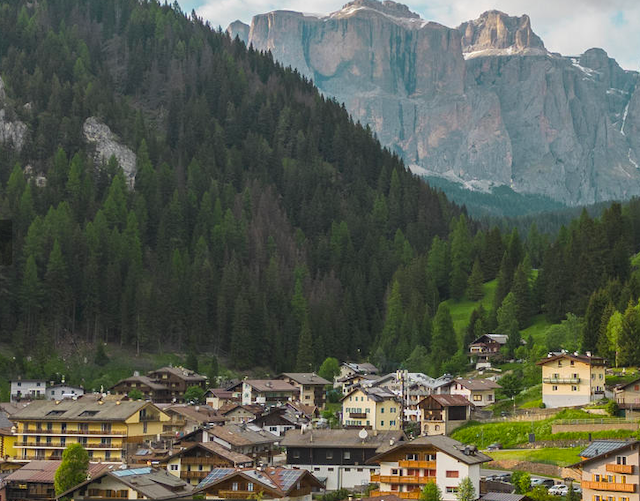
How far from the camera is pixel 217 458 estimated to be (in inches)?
4230

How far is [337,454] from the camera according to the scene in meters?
115

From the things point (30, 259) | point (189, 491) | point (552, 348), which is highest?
point (30, 259)

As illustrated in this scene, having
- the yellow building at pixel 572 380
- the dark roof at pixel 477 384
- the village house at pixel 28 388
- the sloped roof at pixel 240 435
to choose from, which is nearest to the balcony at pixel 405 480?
the sloped roof at pixel 240 435

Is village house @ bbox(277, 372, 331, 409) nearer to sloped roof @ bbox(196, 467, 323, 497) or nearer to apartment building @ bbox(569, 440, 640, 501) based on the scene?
sloped roof @ bbox(196, 467, 323, 497)

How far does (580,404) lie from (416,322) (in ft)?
224

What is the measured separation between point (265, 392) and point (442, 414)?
4312 centimetres

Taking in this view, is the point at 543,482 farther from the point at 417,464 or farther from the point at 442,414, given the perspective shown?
→ the point at 442,414

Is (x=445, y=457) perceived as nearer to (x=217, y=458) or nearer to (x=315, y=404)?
(x=217, y=458)

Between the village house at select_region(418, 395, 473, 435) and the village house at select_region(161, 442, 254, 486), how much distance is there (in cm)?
3059

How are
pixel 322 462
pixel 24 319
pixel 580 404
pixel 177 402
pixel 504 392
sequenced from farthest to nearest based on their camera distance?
pixel 24 319, pixel 177 402, pixel 504 392, pixel 580 404, pixel 322 462

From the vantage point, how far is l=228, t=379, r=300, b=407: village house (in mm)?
167875

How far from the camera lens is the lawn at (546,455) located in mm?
107444

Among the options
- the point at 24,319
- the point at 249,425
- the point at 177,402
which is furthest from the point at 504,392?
the point at 24,319

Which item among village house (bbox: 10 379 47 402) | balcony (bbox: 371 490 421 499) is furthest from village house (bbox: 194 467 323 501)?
village house (bbox: 10 379 47 402)
